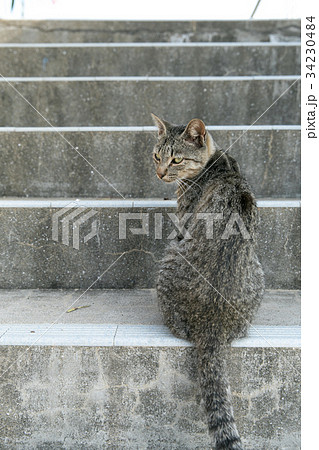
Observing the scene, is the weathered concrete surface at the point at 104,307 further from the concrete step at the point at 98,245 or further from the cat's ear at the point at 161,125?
the cat's ear at the point at 161,125

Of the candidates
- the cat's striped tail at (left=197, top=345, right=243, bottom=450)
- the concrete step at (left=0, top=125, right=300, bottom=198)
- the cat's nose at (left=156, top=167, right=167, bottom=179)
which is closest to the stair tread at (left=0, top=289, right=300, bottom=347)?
the cat's striped tail at (left=197, top=345, right=243, bottom=450)

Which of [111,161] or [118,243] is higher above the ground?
[111,161]

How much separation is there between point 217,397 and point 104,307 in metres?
0.82

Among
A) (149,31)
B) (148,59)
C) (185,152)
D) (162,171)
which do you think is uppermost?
(149,31)

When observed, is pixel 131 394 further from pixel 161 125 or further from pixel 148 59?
pixel 148 59

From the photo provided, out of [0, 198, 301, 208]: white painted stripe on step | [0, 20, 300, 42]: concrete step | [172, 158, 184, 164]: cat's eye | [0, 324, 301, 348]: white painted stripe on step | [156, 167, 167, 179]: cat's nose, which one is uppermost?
[0, 20, 300, 42]: concrete step

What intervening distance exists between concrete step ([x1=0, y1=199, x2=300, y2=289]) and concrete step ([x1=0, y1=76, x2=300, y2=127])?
131 cm

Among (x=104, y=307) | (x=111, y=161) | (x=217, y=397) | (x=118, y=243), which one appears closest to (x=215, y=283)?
(x=217, y=397)

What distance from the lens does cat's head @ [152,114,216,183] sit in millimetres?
2207

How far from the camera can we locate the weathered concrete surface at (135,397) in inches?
62.1

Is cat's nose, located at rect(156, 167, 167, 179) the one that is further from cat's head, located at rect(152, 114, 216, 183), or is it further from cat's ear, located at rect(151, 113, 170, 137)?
cat's ear, located at rect(151, 113, 170, 137)

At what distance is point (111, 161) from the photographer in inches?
109

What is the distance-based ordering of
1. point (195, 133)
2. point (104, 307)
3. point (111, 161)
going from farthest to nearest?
point (111, 161)
point (195, 133)
point (104, 307)
